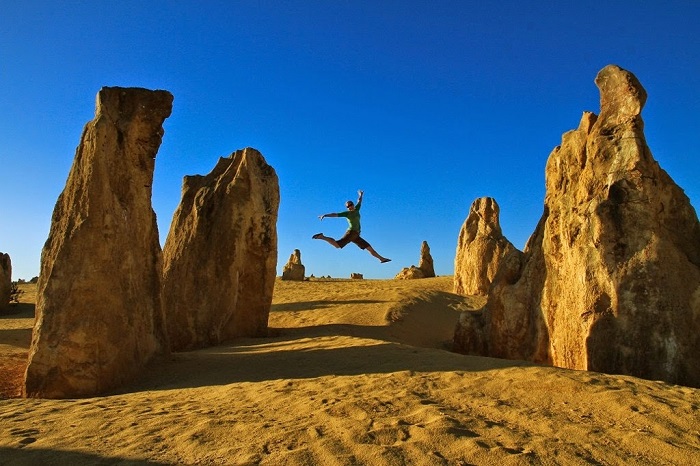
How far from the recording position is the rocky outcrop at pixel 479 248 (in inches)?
741

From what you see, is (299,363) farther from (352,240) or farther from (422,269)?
(422,269)

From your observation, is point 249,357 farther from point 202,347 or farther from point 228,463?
point 228,463

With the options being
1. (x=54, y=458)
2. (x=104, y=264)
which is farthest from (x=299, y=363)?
(x=54, y=458)

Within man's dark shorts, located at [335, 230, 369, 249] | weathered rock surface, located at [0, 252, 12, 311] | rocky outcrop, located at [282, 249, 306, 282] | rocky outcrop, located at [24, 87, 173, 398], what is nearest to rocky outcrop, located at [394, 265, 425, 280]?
rocky outcrop, located at [282, 249, 306, 282]

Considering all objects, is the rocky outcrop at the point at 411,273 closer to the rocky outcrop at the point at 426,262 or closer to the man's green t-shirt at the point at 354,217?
the rocky outcrop at the point at 426,262

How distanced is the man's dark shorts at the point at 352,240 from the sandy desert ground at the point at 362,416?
4.78m

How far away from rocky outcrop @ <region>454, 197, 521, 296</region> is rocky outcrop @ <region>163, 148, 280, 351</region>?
372 inches

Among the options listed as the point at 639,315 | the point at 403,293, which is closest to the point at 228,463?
the point at 639,315

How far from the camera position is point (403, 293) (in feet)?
55.7

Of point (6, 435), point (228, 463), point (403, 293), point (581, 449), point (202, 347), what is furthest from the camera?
point (403, 293)

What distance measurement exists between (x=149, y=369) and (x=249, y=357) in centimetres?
148

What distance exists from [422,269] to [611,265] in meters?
19.7

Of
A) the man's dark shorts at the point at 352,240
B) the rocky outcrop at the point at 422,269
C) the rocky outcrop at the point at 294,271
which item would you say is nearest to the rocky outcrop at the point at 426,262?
the rocky outcrop at the point at 422,269

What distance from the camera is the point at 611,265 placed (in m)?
6.81
